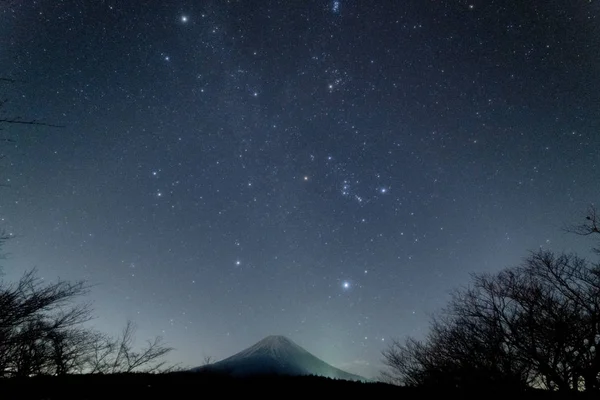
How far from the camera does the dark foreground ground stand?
6.42m

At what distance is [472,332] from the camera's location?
47.0 feet

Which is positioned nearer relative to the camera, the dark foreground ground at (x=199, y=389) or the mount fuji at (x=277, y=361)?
the dark foreground ground at (x=199, y=389)

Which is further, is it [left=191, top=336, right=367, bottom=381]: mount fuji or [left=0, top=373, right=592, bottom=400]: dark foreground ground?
[left=191, top=336, right=367, bottom=381]: mount fuji

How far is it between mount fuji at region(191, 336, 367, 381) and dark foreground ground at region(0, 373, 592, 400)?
65.8m

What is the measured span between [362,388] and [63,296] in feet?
31.0

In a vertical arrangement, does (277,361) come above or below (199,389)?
below

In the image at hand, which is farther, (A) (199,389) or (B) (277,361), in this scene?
(B) (277,361)

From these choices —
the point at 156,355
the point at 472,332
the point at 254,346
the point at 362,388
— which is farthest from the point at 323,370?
the point at 362,388

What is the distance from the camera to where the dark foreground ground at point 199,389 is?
6.42 metres

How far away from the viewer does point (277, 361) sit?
244ft

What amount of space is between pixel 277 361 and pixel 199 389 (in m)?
76.7

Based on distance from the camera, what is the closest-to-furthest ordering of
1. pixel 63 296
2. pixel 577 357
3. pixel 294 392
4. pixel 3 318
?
pixel 294 392 < pixel 3 318 < pixel 63 296 < pixel 577 357

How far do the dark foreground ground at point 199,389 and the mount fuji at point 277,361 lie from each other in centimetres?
6582

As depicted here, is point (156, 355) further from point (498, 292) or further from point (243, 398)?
point (498, 292)
